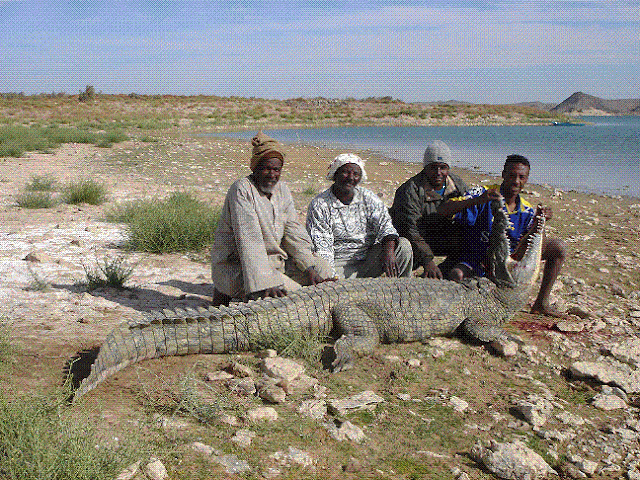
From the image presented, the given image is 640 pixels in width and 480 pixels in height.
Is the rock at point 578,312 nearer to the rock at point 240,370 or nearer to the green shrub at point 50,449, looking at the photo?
the rock at point 240,370

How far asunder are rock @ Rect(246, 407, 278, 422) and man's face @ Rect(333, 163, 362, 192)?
2.51 metres

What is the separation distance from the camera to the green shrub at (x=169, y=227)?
645 centimetres

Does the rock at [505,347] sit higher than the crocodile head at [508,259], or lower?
lower

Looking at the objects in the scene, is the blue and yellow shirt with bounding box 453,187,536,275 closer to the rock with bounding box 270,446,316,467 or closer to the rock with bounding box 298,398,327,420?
the rock with bounding box 298,398,327,420

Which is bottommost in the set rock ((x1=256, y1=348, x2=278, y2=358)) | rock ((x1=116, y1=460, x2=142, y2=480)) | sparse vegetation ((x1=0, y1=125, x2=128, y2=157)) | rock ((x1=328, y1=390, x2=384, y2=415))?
rock ((x1=328, y1=390, x2=384, y2=415))

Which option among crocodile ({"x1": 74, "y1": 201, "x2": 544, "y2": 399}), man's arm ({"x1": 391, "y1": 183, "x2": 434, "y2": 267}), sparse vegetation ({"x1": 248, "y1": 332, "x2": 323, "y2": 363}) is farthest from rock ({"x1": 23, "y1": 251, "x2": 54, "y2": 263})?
man's arm ({"x1": 391, "y1": 183, "x2": 434, "y2": 267})

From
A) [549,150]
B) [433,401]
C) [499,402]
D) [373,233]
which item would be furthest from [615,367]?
[549,150]

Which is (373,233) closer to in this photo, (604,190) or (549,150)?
(604,190)

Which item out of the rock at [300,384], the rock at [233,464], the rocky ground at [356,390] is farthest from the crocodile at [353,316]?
the rock at [233,464]

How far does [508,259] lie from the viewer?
4.95m

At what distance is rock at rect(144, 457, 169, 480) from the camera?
2477mm

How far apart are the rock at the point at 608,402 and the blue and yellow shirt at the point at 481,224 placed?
1.80 m

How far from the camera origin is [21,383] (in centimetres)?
329

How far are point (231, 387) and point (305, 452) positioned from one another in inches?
30.0
